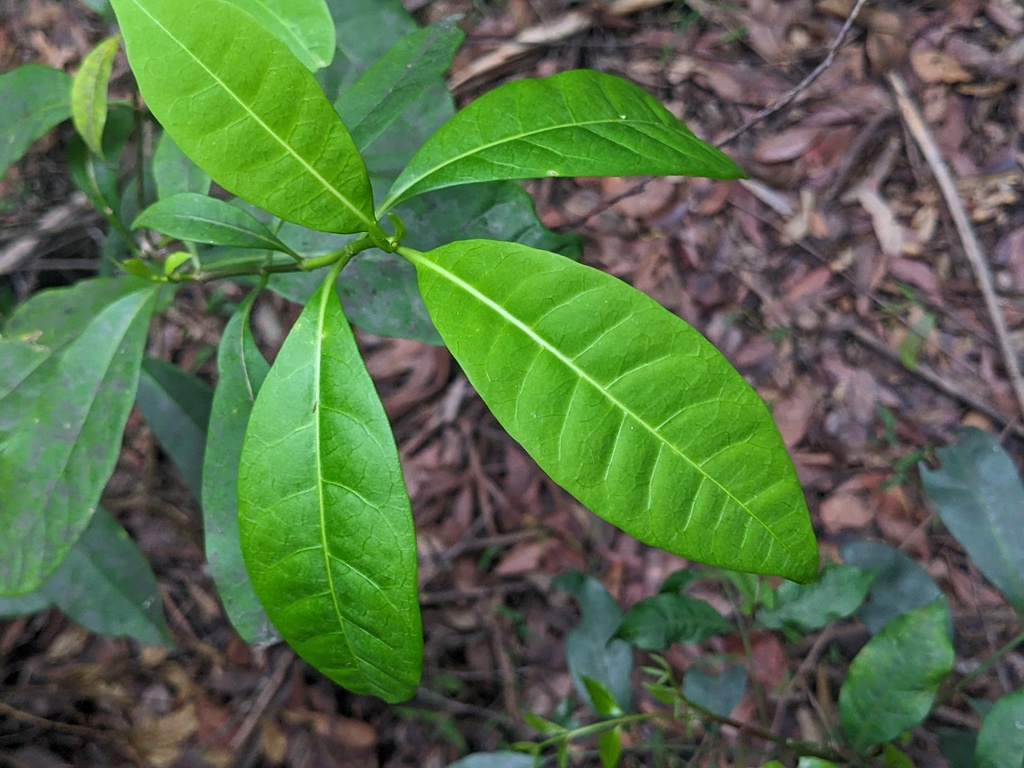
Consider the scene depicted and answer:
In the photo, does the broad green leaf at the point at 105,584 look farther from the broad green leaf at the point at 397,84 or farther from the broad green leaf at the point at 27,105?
the broad green leaf at the point at 397,84

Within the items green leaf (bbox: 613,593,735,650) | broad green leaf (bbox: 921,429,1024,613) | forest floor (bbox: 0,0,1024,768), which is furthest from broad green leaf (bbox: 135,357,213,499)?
broad green leaf (bbox: 921,429,1024,613)

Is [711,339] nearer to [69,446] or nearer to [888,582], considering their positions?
[888,582]

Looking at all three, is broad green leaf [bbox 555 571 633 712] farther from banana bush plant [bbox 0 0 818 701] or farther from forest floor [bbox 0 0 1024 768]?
banana bush plant [bbox 0 0 818 701]

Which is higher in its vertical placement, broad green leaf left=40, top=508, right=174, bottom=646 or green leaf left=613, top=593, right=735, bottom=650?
broad green leaf left=40, top=508, right=174, bottom=646

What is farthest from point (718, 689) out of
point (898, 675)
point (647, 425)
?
point (647, 425)

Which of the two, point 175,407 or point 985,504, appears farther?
point 175,407

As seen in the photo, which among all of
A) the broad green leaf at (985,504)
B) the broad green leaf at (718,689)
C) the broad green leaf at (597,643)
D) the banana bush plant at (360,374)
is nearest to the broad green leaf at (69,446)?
the banana bush plant at (360,374)
